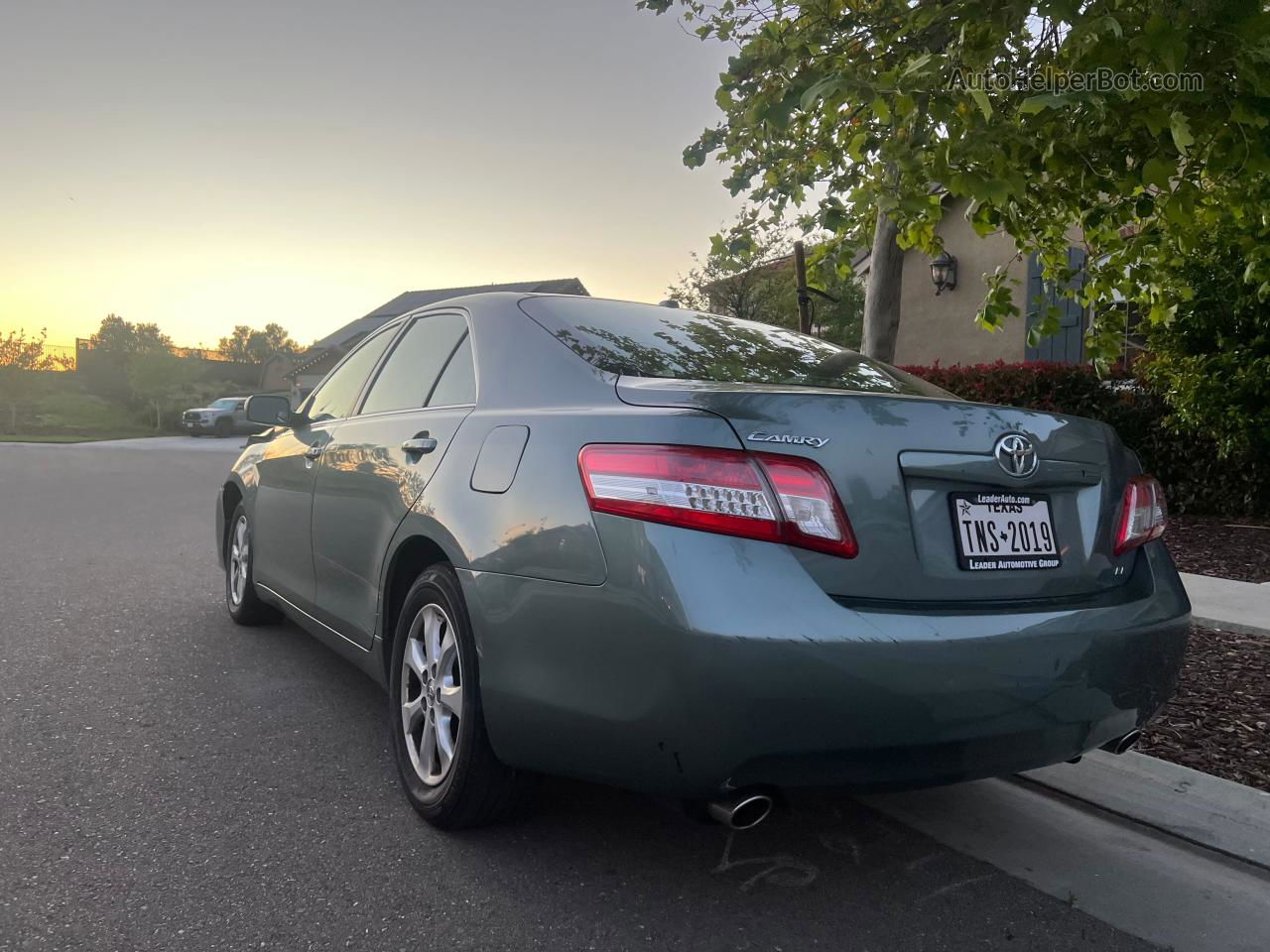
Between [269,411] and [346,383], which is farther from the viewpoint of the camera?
[269,411]

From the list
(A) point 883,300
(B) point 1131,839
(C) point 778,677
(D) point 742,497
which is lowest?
(B) point 1131,839

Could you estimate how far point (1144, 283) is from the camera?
6188 mm

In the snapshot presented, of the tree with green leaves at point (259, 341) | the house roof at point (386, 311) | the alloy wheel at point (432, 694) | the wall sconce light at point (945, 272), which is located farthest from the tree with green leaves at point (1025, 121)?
the tree with green leaves at point (259, 341)

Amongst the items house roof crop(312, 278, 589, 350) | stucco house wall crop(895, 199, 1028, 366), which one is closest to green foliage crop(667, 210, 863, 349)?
stucco house wall crop(895, 199, 1028, 366)

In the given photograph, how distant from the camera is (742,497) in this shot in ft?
7.32

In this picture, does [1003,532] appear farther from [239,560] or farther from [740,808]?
[239,560]

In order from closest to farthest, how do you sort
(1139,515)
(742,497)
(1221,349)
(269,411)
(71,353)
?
(742,497)
(1139,515)
(269,411)
(1221,349)
(71,353)

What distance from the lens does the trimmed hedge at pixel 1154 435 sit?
934 centimetres

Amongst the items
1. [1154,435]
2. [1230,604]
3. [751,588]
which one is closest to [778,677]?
[751,588]

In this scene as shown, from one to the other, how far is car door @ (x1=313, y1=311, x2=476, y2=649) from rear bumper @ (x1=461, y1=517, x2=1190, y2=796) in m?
0.93

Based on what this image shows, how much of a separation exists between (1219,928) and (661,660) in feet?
5.21

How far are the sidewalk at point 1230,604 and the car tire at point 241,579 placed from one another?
4856 millimetres

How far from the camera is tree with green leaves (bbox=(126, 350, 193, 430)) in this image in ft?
174

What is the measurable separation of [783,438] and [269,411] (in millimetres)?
3362
